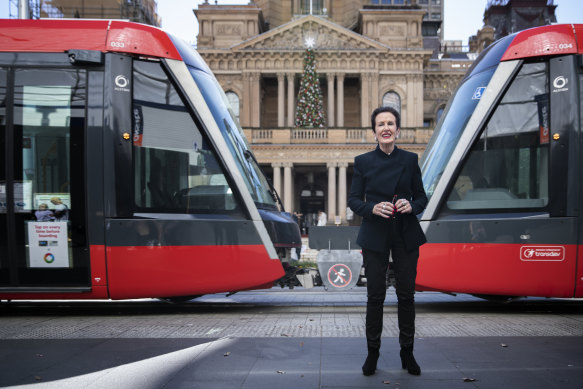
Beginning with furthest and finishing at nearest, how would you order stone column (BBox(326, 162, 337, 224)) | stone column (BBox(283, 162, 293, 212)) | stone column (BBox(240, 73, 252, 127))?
stone column (BBox(240, 73, 252, 127)) < stone column (BBox(326, 162, 337, 224)) < stone column (BBox(283, 162, 293, 212))

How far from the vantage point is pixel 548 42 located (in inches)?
243

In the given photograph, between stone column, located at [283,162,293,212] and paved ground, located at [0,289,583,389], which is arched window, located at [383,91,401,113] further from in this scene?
paved ground, located at [0,289,583,389]

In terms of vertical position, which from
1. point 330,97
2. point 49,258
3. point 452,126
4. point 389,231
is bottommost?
point 49,258

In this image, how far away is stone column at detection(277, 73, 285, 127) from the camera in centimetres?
4444

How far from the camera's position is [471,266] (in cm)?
615

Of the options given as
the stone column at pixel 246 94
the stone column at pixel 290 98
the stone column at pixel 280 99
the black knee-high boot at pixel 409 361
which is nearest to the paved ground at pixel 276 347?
the black knee-high boot at pixel 409 361

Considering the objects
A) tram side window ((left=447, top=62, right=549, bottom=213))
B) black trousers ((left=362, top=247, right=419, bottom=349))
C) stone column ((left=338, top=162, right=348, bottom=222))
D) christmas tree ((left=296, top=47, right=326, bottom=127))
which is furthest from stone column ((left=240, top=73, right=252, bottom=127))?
black trousers ((left=362, top=247, right=419, bottom=349))

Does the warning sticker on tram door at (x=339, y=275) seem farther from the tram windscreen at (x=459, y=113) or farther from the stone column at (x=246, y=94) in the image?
the stone column at (x=246, y=94)

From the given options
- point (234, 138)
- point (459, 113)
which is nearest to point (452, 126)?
point (459, 113)

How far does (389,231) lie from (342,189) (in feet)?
114

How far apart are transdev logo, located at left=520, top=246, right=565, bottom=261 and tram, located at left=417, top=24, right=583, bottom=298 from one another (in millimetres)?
11

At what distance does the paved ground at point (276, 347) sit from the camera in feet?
11.6

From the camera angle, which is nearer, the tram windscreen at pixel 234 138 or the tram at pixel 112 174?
the tram at pixel 112 174

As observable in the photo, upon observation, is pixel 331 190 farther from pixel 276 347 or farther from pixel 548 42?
pixel 276 347
